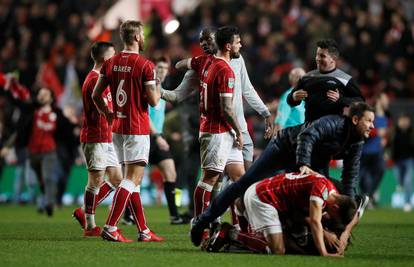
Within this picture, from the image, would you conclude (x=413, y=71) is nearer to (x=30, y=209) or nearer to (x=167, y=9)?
(x=167, y=9)

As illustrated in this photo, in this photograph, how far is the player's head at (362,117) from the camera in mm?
9875

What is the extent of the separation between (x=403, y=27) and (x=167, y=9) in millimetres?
6169

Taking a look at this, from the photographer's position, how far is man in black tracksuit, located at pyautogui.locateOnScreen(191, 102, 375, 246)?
993cm

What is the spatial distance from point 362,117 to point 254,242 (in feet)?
5.30

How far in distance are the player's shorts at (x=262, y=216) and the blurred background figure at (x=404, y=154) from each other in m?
12.2

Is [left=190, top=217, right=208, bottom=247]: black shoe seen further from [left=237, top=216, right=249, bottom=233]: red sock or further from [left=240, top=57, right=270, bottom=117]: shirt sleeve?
[left=240, top=57, right=270, bottom=117]: shirt sleeve

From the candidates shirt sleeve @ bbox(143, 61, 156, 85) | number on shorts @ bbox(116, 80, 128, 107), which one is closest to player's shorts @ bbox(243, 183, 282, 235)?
shirt sleeve @ bbox(143, 61, 156, 85)

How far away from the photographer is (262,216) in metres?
9.87

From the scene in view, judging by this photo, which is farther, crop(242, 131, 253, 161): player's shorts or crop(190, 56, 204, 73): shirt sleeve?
crop(242, 131, 253, 161): player's shorts

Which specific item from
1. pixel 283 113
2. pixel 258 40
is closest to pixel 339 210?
pixel 283 113

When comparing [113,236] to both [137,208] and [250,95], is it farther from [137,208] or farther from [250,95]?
[250,95]

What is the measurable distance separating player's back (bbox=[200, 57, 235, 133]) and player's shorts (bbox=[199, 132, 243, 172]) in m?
0.07

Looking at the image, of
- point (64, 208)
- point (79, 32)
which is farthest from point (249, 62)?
point (64, 208)

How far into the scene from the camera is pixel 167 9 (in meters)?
27.2
